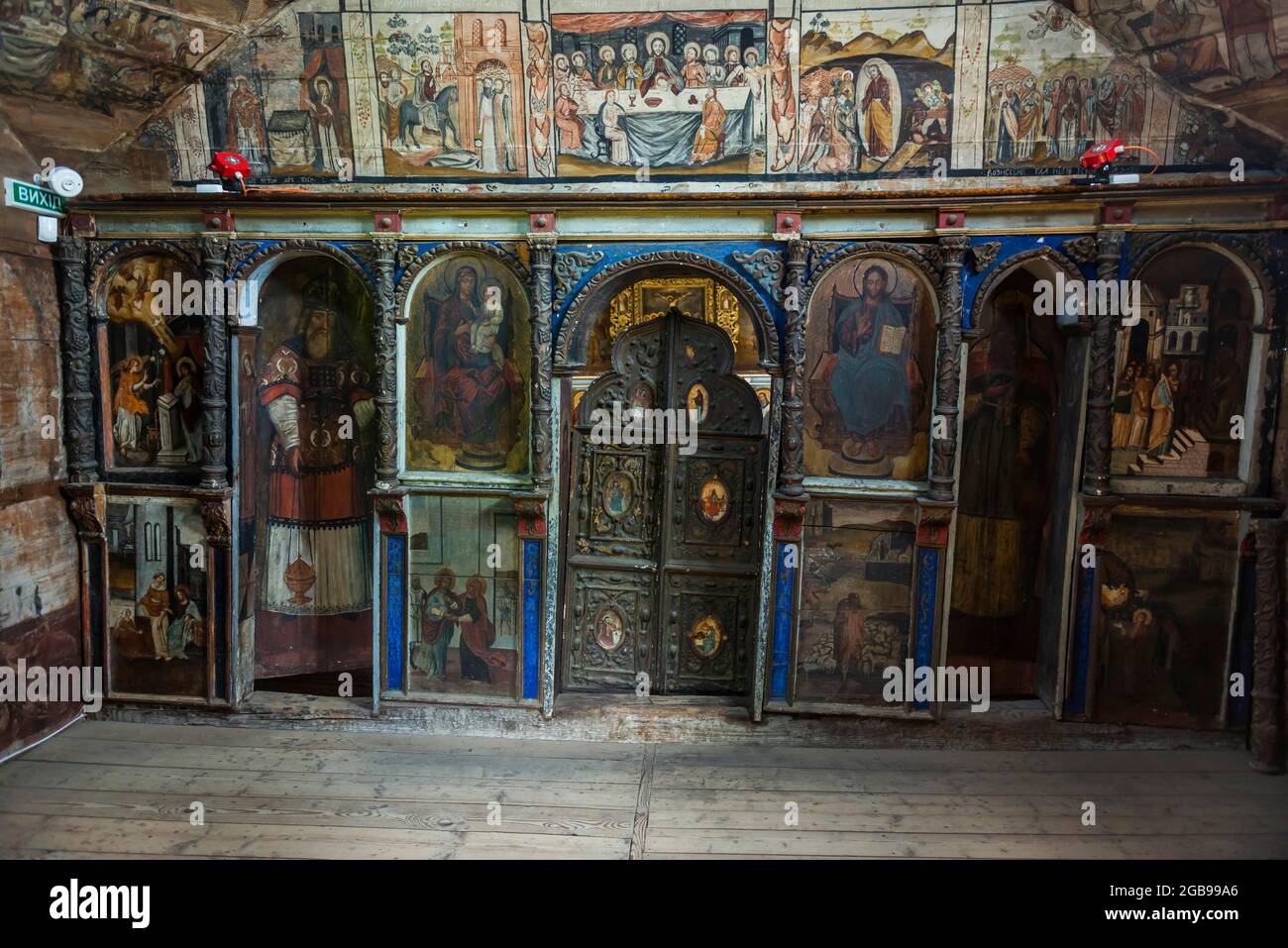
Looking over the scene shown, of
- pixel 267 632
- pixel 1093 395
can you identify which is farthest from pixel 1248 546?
pixel 267 632

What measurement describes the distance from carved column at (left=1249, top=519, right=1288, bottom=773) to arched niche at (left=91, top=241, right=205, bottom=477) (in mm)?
7621

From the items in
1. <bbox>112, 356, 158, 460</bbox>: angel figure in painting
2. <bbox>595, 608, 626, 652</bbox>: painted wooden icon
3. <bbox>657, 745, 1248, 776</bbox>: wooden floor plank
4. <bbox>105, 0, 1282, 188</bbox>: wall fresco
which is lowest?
<bbox>657, 745, 1248, 776</bbox>: wooden floor plank

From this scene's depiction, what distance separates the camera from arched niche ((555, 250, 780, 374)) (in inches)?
216

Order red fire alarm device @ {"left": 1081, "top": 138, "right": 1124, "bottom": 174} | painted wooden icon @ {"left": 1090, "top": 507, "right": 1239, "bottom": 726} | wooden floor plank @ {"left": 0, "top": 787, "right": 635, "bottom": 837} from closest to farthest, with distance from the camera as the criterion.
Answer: wooden floor plank @ {"left": 0, "top": 787, "right": 635, "bottom": 837} < red fire alarm device @ {"left": 1081, "top": 138, "right": 1124, "bottom": 174} < painted wooden icon @ {"left": 1090, "top": 507, "right": 1239, "bottom": 726}

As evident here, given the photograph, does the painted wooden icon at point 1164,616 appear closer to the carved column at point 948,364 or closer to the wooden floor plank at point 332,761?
the carved column at point 948,364

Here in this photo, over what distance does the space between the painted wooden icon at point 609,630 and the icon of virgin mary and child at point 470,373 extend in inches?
56.3

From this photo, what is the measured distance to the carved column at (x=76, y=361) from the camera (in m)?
5.71

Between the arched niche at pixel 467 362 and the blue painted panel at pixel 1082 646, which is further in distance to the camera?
the arched niche at pixel 467 362

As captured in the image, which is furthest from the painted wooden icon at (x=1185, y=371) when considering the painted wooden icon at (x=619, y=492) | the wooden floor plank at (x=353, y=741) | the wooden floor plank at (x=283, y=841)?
the wooden floor plank at (x=283, y=841)

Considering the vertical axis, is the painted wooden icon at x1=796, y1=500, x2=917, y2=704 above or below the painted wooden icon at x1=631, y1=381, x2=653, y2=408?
below

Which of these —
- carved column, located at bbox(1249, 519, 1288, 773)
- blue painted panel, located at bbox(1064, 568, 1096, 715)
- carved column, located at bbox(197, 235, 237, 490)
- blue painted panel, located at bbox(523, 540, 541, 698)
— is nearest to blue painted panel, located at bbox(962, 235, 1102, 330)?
blue painted panel, located at bbox(1064, 568, 1096, 715)

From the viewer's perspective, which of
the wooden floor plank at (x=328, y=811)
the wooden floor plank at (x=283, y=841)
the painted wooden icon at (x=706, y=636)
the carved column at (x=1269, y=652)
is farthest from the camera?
the painted wooden icon at (x=706, y=636)

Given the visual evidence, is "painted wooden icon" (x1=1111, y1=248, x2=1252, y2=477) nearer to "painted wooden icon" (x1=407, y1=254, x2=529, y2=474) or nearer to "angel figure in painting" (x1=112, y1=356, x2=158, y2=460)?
"painted wooden icon" (x1=407, y1=254, x2=529, y2=474)

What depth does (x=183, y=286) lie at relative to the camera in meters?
5.82
